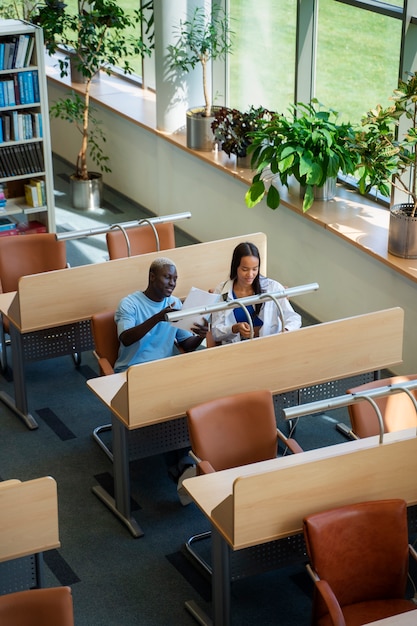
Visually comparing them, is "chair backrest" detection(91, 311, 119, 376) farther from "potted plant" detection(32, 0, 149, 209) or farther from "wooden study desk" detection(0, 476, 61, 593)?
"potted plant" detection(32, 0, 149, 209)

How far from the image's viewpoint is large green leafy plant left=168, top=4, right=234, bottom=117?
7.85 meters

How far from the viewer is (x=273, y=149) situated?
6.66 m

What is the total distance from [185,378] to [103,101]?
17.6 feet

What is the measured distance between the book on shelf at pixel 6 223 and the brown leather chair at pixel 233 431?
3.75 meters

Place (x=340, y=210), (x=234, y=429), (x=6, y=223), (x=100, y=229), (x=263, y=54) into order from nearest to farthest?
(x=234, y=429) → (x=100, y=229) → (x=340, y=210) → (x=6, y=223) → (x=263, y=54)

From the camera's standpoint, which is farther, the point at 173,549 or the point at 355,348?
the point at 355,348

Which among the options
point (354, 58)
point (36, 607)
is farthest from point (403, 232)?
point (36, 607)

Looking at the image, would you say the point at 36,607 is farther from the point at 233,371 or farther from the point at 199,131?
the point at 199,131

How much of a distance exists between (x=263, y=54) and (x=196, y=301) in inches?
130

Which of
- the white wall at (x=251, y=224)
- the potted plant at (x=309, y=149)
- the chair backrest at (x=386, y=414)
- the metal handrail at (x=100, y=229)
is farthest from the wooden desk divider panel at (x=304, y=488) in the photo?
the potted plant at (x=309, y=149)

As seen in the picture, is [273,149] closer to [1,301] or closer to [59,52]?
[1,301]

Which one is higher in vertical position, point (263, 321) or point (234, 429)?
point (263, 321)

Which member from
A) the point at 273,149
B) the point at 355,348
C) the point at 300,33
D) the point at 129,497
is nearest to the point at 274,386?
the point at 355,348

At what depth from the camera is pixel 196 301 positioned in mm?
5379
